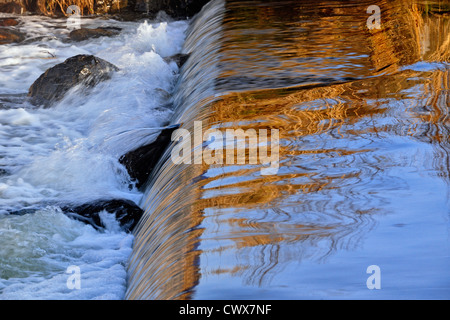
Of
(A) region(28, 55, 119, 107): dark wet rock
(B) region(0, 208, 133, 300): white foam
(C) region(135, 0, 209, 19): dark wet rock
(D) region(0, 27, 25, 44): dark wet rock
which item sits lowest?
(B) region(0, 208, 133, 300): white foam

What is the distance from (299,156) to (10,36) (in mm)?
8115

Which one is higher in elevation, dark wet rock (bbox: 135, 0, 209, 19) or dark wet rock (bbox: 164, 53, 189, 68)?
dark wet rock (bbox: 135, 0, 209, 19)

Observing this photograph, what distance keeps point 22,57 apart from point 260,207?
7.38 m

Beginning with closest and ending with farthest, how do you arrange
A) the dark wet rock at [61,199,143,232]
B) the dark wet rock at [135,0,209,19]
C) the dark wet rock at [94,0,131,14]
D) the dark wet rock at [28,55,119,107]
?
1. the dark wet rock at [61,199,143,232]
2. the dark wet rock at [28,55,119,107]
3. the dark wet rock at [135,0,209,19]
4. the dark wet rock at [94,0,131,14]

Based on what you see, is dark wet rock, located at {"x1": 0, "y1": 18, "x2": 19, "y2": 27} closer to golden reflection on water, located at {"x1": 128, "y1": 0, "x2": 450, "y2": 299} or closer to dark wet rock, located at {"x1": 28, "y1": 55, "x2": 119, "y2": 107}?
dark wet rock, located at {"x1": 28, "y1": 55, "x2": 119, "y2": 107}

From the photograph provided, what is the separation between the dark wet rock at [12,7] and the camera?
11734 millimetres

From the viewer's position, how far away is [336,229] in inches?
112

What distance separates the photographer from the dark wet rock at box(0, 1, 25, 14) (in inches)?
462

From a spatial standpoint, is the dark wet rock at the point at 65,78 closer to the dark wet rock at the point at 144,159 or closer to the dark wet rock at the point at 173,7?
the dark wet rock at the point at 144,159

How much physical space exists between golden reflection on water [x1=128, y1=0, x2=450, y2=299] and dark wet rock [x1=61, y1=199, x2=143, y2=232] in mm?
225

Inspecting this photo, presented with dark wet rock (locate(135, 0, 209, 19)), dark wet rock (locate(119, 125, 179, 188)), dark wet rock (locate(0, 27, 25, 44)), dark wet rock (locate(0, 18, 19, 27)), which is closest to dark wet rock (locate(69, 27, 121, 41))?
dark wet rock (locate(0, 27, 25, 44))

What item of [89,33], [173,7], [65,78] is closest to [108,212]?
[65,78]
